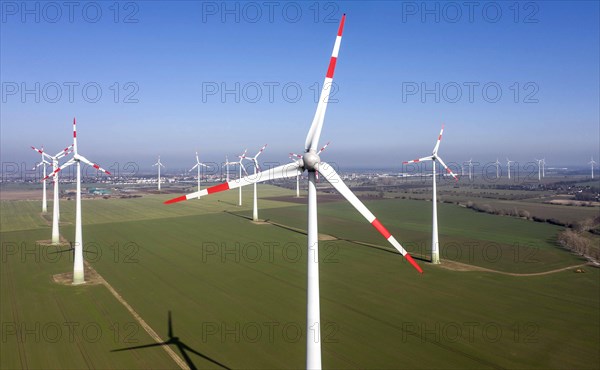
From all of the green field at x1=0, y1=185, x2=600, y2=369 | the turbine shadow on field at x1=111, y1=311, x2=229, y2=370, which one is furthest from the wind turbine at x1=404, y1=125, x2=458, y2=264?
the turbine shadow on field at x1=111, y1=311, x2=229, y2=370

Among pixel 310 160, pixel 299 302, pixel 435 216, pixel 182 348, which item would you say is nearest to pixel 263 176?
pixel 310 160

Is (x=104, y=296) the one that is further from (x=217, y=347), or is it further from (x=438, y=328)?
(x=438, y=328)

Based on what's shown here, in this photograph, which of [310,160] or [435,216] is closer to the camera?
[310,160]

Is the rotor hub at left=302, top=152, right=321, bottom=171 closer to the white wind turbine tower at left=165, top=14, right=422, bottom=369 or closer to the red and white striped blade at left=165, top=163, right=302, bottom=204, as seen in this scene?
the white wind turbine tower at left=165, top=14, right=422, bottom=369

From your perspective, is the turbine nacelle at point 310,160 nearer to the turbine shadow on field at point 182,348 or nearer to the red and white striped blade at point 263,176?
Answer: the red and white striped blade at point 263,176

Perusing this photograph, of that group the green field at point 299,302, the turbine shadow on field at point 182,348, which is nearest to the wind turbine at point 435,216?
the green field at point 299,302

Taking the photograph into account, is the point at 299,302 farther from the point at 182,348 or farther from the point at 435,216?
the point at 435,216

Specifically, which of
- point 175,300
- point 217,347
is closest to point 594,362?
point 217,347
